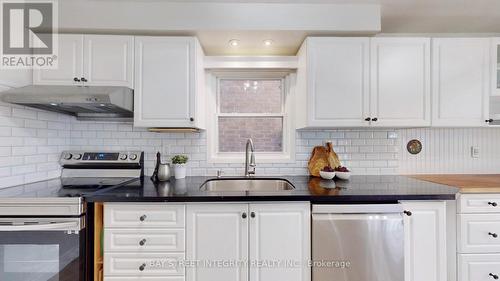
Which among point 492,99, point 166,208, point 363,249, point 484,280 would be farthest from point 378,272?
point 492,99

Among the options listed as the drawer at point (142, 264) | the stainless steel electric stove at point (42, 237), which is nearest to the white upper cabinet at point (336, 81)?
the drawer at point (142, 264)

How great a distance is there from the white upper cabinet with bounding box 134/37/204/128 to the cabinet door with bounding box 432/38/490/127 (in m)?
1.90

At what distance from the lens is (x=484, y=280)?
1.67 m

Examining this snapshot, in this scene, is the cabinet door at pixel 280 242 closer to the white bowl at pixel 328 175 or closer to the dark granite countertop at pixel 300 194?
the dark granite countertop at pixel 300 194

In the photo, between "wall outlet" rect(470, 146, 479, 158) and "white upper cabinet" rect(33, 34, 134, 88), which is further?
"wall outlet" rect(470, 146, 479, 158)

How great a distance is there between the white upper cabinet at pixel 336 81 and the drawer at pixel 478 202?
791 millimetres

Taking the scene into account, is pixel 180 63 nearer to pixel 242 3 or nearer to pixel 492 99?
pixel 242 3

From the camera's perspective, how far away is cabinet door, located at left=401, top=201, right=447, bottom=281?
1574 mm

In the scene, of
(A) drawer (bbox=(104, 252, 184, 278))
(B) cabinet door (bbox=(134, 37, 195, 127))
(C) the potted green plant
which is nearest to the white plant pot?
(C) the potted green plant

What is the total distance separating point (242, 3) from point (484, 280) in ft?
8.37

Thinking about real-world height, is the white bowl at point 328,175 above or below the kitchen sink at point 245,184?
above

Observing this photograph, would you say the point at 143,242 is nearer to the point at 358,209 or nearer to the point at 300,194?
the point at 300,194

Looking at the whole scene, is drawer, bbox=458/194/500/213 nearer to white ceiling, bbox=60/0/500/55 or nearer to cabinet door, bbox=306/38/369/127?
cabinet door, bbox=306/38/369/127

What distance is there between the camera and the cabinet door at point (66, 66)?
1893mm
